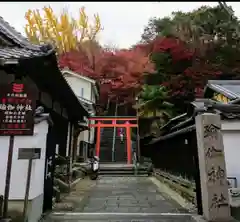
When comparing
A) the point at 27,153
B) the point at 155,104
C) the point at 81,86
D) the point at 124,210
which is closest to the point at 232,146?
the point at 124,210

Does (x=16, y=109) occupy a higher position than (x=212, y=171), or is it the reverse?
(x=16, y=109)

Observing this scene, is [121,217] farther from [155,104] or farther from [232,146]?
[155,104]

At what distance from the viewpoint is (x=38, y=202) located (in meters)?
5.89

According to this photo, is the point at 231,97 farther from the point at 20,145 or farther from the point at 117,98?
the point at 117,98

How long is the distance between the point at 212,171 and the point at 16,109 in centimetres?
445

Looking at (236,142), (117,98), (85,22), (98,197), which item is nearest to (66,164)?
(98,197)

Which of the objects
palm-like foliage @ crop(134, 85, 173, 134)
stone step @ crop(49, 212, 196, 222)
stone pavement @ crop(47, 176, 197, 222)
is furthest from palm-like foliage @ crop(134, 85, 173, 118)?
stone step @ crop(49, 212, 196, 222)

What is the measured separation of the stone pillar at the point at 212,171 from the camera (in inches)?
220

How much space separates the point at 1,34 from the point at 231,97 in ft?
34.2

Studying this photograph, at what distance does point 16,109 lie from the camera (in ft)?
17.6

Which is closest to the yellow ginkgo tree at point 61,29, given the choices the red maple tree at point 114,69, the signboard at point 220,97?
the red maple tree at point 114,69

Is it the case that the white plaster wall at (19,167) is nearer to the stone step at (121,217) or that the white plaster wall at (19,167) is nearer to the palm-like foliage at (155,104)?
the stone step at (121,217)

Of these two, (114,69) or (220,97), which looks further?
(114,69)

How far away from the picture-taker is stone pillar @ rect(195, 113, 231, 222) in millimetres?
5586
